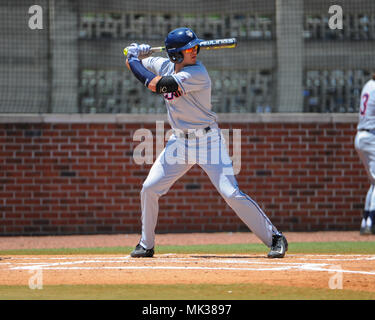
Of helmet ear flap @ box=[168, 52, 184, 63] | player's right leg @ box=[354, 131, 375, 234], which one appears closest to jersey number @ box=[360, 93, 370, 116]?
player's right leg @ box=[354, 131, 375, 234]

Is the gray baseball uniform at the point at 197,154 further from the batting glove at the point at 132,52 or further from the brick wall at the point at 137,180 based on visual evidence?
the brick wall at the point at 137,180

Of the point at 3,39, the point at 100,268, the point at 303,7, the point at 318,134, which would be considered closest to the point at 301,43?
the point at 303,7

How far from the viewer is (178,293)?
6195 millimetres

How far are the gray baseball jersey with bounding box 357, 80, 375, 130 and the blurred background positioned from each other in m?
1.92

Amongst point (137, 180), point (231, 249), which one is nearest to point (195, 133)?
point (231, 249)

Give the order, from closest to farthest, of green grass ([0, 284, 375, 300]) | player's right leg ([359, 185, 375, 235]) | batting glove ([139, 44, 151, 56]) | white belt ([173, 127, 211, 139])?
green grass ([0, 284, 375, 300])
white belt ([173, 127, 211, 139])
batting glove ([139, 44, 151, 56])
player's right leg ([359, 185, 375, 235])

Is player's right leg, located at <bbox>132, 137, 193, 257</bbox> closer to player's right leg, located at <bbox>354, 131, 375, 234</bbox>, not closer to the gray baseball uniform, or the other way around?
the gray baseball uniform

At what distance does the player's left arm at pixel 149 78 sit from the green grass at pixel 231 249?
93.5 inches

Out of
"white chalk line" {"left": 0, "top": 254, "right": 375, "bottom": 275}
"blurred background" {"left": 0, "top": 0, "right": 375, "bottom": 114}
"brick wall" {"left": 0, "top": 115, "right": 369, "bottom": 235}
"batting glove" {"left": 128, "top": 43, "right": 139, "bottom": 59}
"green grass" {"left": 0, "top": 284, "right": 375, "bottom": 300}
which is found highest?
"blurred background" {"left": 0, "top": 0, "right": 375, "bottom": 114}

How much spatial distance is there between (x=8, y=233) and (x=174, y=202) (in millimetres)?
2603

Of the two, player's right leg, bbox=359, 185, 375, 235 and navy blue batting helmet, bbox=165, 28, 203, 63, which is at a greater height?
navy blue batting helmet, bbox=165, 28, 203, 63

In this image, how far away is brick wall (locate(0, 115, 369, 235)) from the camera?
43.4 ft

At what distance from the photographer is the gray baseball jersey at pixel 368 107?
1188cm
